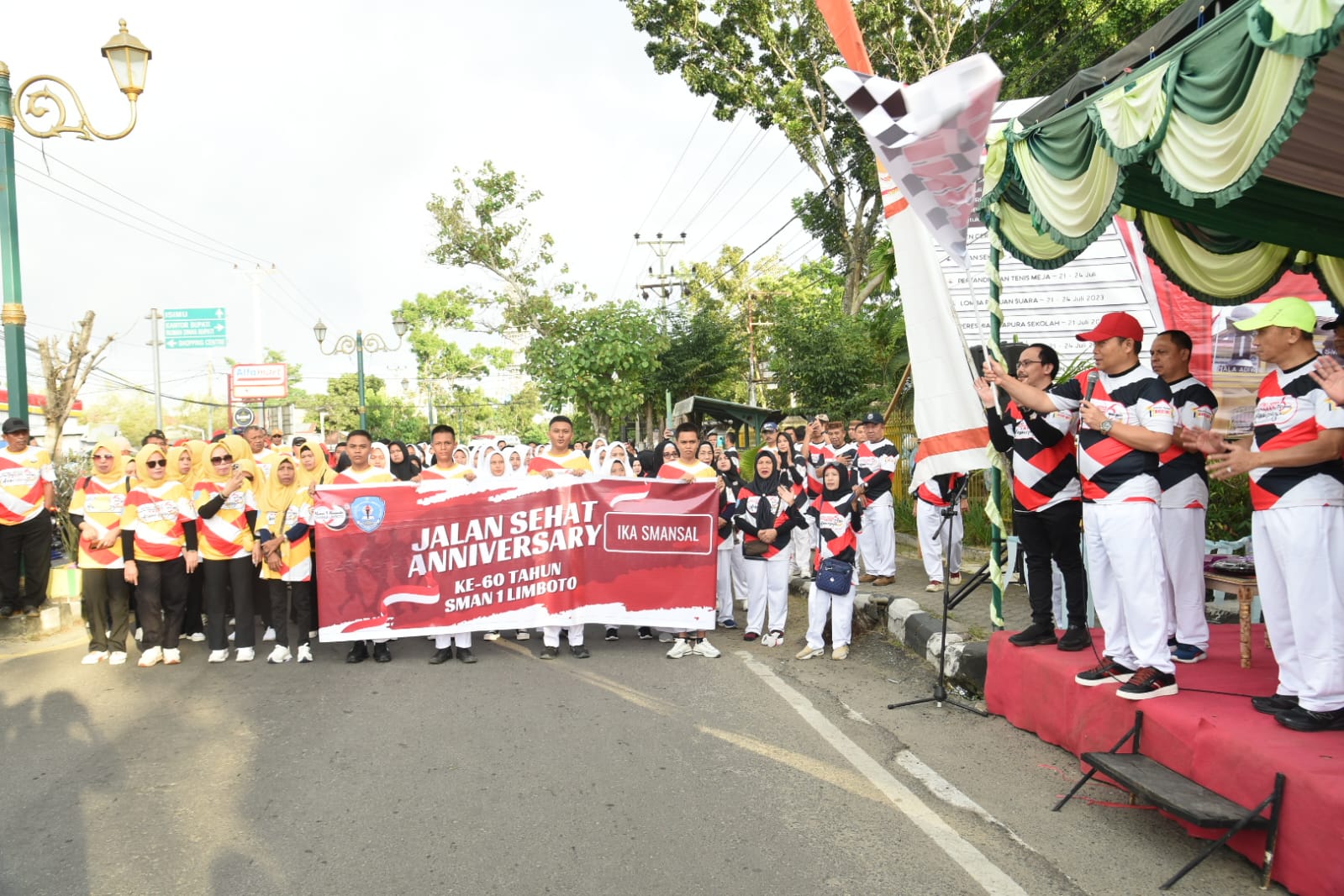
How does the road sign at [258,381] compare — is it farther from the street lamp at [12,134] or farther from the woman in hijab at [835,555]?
the woman in hijab at [835,555]

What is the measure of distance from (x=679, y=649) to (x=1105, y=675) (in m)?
3.56

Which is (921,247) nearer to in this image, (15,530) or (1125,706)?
(1125,706)

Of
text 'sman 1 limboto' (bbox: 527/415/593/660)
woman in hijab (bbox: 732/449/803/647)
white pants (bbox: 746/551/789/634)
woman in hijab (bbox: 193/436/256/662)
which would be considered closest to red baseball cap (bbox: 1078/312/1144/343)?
woman in hijab (bbox: 732/449/803/647)

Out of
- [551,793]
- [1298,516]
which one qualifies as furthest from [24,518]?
[1298,516]

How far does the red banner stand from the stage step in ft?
12.9

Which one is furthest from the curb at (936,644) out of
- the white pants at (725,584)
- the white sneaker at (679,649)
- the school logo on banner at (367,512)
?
the school logo on banner at (367,512)

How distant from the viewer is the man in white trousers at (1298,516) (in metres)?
3.54

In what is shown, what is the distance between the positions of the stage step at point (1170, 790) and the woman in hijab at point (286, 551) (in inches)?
235

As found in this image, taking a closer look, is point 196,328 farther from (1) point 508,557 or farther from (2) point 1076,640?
Answer: (2) point 1076,640

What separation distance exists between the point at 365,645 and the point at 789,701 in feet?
12.2

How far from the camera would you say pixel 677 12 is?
20016mm

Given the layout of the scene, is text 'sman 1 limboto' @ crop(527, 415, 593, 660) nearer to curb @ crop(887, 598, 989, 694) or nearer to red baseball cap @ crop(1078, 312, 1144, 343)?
curb @ crop(887, 598, 989, 694)

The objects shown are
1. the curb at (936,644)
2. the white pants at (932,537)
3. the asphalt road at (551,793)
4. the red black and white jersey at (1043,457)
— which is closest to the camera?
the asphalt road at (551,793)

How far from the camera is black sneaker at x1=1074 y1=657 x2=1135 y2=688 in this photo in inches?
171
